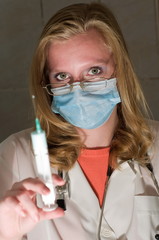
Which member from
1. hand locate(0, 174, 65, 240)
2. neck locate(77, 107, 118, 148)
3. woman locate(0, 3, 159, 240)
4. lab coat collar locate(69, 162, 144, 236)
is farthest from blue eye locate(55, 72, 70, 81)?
hand locate(0, 174, 65, 240)

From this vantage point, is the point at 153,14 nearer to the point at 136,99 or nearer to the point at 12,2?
the point at 136,99

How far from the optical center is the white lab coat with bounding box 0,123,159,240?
138 centimetres

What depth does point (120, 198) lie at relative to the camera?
1.42 metres

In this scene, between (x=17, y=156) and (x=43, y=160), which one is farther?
(x=17, y=156)

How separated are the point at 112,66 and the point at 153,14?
1.79ft

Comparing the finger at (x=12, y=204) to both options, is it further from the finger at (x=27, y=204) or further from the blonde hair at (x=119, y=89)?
the blonde hair at (x=119, y=89)

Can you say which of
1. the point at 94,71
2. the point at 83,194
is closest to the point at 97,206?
the point at 83,194

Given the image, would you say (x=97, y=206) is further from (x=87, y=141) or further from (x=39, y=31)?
(x=39, y=31)

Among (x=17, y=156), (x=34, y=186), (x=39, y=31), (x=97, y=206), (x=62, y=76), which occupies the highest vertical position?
(x=39, y=31)

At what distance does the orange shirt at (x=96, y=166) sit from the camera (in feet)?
4.79

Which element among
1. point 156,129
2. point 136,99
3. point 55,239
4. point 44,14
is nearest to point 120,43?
point 136,99

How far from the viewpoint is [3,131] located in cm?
196

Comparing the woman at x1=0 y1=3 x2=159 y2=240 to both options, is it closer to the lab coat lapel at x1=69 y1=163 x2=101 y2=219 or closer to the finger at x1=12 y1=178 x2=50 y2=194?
the lab coat lapel at x1=69 y1=163 x2=101 y2=219

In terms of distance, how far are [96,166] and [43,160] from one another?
56 cm
